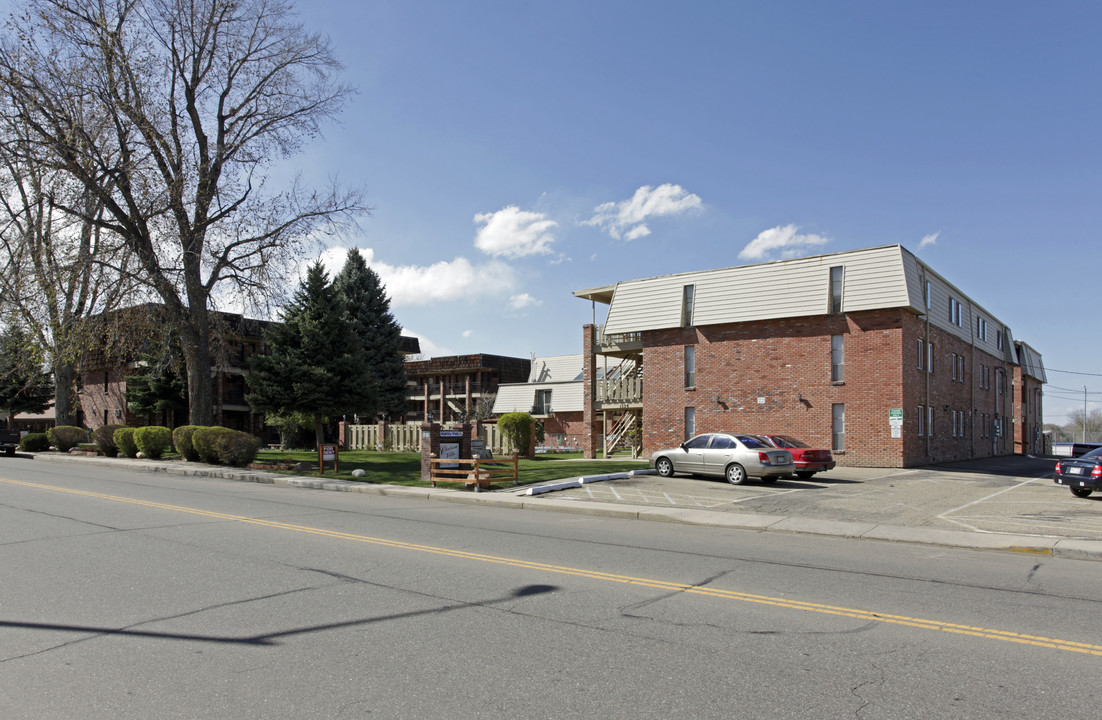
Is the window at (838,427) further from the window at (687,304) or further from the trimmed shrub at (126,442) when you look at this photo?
the trimmed shrub at (126,442)

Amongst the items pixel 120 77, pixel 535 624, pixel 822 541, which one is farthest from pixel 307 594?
pixel 120 77

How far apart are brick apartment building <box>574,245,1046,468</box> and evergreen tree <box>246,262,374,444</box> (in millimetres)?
11159

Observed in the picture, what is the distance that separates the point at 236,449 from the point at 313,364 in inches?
328

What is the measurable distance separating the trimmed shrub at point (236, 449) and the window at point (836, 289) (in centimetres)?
2228

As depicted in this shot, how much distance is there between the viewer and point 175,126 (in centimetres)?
2788

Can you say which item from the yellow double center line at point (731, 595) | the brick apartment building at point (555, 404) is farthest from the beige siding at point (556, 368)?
the yellow double center line at point (731, 595)

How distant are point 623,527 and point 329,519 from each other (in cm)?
533

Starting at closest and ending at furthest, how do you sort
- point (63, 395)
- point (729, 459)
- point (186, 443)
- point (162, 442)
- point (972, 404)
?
point (729, 459)
point (186, 443)
point (162, 442)
point (972, 404)
point (63, 395)

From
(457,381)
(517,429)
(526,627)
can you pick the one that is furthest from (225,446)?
(457,381)

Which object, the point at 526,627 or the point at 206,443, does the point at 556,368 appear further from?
the point at 526,627

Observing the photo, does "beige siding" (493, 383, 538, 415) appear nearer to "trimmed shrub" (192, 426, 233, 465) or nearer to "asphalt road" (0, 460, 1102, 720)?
"trimmed shrub" (192, 426, 233, 465)

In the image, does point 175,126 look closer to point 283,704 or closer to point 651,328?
point 651,328

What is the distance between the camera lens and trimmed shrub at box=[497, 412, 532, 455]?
32719 mm

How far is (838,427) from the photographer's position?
29.2 metres
